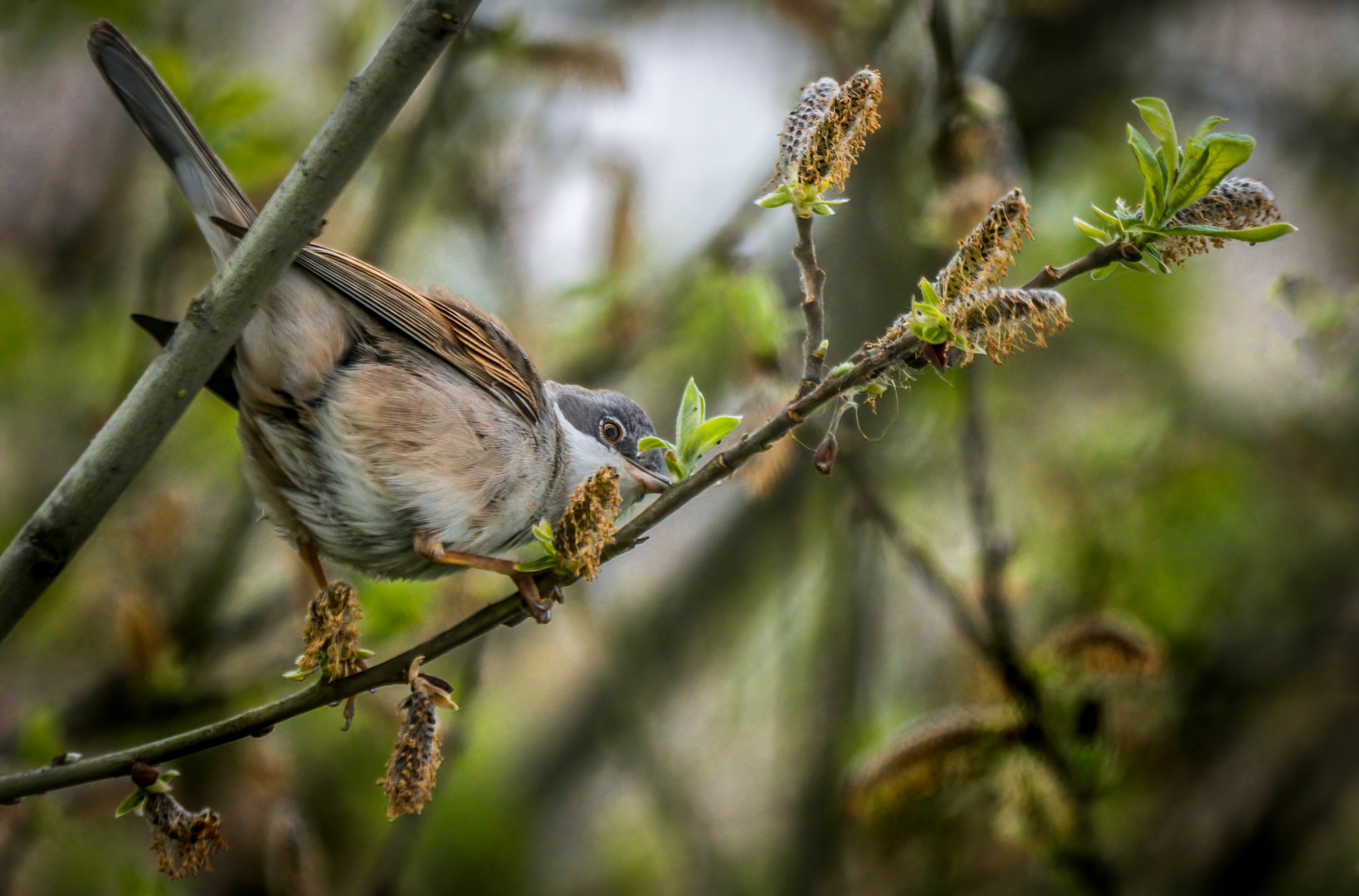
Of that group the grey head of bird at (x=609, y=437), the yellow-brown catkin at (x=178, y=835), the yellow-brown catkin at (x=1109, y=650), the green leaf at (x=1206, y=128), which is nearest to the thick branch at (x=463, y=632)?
the yellow-brown catkin at (x=178, y=835)

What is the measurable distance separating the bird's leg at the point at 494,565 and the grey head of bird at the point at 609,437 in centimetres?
58

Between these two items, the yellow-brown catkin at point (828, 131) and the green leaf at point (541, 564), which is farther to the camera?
the green leaf at point (541, 564)

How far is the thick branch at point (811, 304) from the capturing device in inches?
74.1

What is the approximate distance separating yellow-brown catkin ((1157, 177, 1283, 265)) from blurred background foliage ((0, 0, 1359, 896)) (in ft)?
4.41

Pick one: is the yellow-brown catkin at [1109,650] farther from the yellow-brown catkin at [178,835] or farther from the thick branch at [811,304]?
the yellow-brown catkin at [178,835]

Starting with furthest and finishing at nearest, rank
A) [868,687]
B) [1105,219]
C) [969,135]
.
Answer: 1. [868,687]
2. [969,135]
3. [1105,219]

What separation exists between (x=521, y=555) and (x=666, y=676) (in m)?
1.87

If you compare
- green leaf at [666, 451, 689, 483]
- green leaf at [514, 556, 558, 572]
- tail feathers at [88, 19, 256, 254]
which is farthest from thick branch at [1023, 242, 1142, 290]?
tail feathers at [88, 19, 256, 254]

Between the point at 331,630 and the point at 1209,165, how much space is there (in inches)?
→ 75.3

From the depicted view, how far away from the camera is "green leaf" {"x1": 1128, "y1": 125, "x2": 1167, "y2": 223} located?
1.73 m

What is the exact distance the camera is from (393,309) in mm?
3008

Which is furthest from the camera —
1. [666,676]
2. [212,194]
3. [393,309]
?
[666,676]

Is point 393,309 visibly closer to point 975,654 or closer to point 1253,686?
point 975,654

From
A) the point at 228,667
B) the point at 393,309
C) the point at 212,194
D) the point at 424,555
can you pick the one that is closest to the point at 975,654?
the point at 424,555
